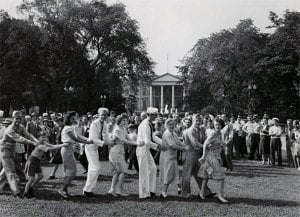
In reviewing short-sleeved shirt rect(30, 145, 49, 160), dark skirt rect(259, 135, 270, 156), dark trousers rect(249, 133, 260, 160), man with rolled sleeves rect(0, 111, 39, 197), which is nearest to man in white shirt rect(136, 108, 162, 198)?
short-sleeved shirt rect(30, 145, 49, 160)

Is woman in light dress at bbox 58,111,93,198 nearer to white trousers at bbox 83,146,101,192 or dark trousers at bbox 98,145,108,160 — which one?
white trousers at bbox 83,146,101,192

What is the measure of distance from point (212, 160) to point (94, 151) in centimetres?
265

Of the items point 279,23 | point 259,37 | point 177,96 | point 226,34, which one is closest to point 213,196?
point 279,23

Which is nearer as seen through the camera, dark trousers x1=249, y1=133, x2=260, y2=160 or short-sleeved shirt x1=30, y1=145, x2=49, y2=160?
short-sleeved shirt x1=30, y1=145, x2=49, y2=160

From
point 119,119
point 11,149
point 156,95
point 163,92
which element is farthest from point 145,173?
point 156,95

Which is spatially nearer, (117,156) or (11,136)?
(11,136)

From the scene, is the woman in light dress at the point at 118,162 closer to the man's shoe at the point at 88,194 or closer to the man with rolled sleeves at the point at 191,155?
the man's shoe at the point at 88,194

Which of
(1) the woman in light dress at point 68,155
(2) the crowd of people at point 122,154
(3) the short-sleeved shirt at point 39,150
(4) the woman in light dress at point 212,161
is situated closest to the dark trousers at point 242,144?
(2) the crowd of people at point 122,154

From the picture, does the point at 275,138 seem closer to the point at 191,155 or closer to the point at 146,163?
the point at 191,155

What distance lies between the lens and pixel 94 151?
9188mm

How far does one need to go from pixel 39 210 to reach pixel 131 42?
3353cm

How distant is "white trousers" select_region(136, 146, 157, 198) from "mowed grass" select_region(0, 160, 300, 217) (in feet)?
0.87

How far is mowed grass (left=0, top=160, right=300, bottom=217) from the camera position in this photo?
771cm

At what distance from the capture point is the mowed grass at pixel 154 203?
7.71 metres
